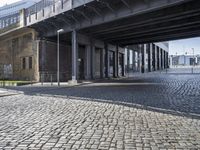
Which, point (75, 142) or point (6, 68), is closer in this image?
point (75, 142)

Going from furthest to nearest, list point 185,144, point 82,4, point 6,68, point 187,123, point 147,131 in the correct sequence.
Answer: point 6,68, point 82,4, point 187,123, point 147,131, point 185,144

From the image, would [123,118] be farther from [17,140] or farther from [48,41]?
[48,41]

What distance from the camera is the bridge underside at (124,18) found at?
86.6ft

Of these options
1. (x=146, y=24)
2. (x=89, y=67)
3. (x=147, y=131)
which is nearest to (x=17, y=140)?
(x=147, y=131)

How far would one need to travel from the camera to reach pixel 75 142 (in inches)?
253

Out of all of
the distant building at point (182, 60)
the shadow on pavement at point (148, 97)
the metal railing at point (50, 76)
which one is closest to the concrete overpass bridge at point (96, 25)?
the metal railing at point (50, 76)

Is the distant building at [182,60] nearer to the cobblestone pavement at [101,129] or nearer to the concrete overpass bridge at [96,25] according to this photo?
the concrete overpass bridge at [96,25]

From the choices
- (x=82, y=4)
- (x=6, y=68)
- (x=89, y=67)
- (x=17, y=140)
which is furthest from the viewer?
(x=6, y=68)

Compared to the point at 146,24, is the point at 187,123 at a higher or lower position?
lower

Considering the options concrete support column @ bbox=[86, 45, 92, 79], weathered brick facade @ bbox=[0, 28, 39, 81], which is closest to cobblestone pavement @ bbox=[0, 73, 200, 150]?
concrete support column @ bbox=[86, 45, 92, 79]

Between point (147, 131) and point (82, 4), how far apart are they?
23.3 metres

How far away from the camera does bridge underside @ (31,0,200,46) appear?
26.4m

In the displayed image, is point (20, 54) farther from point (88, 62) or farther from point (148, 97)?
point (148, 97)

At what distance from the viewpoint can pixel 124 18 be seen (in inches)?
1171
